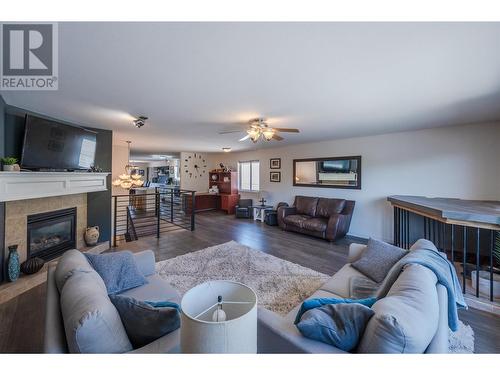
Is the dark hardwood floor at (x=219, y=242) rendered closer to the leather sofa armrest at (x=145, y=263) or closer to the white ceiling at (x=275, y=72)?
the leather sofa armrest at (x=145, y=263)

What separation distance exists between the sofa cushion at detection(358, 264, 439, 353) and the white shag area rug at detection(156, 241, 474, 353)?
1255 mm

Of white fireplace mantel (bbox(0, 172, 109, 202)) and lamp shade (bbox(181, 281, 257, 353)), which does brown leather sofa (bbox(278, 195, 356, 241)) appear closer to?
lamp shade (bbox(181, 281, 257, 353))

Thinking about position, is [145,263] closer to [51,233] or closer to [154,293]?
[154,293]

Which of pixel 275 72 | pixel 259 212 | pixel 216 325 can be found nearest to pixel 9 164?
pixel 275 72

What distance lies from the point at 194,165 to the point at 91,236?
16.4 feet

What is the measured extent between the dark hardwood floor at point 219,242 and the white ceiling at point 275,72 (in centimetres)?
232

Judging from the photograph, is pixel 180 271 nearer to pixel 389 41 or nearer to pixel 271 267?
pixel 271 267

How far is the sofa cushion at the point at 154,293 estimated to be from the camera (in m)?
1.72

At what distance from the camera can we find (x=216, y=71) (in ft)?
5.85

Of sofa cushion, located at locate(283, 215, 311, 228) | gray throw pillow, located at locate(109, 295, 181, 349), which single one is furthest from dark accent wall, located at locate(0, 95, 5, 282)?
sofa cushion, located at locate(283, 215, 311, 228)

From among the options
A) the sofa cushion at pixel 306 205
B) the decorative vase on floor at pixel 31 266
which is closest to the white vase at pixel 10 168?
the decorative vase on floor at pixel 31 266

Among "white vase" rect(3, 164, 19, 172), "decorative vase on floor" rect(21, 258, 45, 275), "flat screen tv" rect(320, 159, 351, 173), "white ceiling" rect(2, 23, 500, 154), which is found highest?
"white ceiling" rect(2, 23, 500, 154)

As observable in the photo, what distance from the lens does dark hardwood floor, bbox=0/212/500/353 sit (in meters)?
1.81

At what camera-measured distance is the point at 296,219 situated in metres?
4.97
